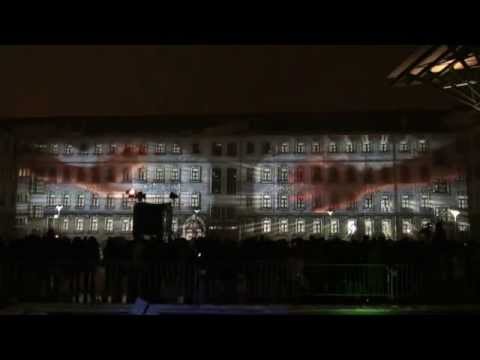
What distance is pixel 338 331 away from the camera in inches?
126

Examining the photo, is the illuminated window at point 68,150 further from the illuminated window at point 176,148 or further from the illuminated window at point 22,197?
the illuminated window at point 176,148

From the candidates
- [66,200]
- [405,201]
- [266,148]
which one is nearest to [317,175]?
[266,148]

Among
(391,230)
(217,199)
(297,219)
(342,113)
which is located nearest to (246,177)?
(217,199)

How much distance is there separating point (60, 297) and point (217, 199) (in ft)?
121

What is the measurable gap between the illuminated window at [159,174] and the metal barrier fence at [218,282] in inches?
1471

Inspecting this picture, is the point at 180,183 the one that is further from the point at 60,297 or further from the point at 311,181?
the point at 60,297

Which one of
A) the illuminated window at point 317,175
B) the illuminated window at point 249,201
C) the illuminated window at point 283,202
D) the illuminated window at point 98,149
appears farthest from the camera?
the illuminated window at point 98,149

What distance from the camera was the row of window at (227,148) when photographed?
147 feet

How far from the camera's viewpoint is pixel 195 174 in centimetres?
4616

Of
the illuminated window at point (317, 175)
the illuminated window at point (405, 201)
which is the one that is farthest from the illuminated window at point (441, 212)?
the illuminated window at point (317, 175)

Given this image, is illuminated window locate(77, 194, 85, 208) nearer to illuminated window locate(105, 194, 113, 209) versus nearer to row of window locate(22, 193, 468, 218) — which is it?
row of window locate(22, 193, 468, 218)

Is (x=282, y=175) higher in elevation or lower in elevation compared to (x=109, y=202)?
higher

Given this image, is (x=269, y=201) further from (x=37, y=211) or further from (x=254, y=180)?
(x=37, y=211)

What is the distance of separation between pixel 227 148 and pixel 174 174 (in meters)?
5.28
